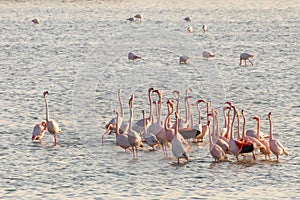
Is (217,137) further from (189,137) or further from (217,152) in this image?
(189,137)

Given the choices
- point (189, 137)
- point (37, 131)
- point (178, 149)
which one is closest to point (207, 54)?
point (189, 137)

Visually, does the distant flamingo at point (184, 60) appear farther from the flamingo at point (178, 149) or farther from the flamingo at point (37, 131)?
the flamingo at point (178, 149)

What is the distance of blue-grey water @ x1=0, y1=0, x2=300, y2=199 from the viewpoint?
14211 millimetres

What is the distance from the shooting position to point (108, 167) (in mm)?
15414

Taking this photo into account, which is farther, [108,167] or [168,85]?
[168,85]

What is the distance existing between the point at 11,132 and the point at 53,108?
9.21 feet

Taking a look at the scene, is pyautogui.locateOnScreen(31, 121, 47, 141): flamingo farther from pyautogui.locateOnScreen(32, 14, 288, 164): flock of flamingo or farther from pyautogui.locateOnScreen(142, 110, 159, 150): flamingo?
pyautogui.locateOnScreen(142, 110, 159, 150): flamingo

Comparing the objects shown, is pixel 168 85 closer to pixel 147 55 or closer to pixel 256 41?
pixel 147 55

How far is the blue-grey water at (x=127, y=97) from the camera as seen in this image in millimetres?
14211

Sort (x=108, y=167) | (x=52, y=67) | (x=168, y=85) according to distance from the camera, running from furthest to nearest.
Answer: (x=52, y=67), (x=168, y=85), (x=108, y=167)

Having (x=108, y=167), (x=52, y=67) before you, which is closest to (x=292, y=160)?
(x=108, y=167)

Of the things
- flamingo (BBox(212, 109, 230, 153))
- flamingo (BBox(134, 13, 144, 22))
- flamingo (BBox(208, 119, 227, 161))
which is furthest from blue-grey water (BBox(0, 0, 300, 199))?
flamingo (BBox(134, 13, 144, 22))

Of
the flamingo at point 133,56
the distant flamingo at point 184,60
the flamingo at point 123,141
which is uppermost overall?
the flamingo at point 133,56

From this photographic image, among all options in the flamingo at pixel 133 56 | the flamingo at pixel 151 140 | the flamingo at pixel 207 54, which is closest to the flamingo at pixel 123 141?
the flamingo at pixel 151 140
